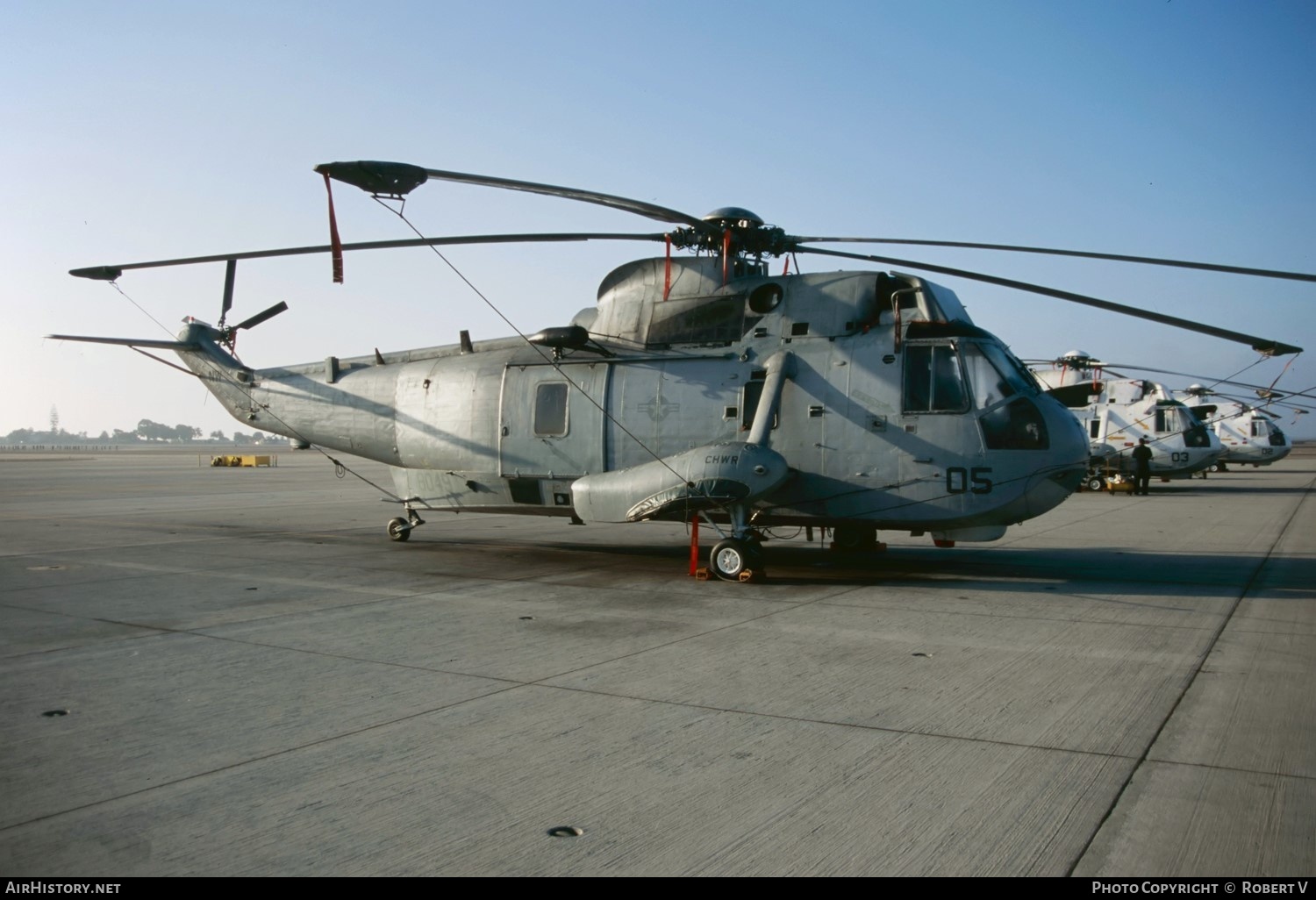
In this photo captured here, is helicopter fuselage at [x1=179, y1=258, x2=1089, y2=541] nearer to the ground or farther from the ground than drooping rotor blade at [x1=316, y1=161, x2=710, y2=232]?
nearer to the ground

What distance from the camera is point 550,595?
980cm

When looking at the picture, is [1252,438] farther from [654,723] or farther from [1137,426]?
[654,723]

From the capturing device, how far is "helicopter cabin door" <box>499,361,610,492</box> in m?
12.3

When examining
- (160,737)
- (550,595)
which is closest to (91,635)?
(160,737)

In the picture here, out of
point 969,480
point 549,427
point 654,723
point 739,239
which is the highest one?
point 739,239

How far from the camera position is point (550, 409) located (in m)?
12.6

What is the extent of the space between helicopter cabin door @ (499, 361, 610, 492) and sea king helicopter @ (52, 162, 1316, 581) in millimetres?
28

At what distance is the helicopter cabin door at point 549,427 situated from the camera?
12.3 metres

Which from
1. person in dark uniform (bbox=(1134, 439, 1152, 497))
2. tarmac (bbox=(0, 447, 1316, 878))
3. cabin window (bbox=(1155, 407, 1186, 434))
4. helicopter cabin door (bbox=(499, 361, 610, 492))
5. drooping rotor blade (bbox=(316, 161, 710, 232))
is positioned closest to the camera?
tarmac (bbox=(0, 447, 1316, 878))

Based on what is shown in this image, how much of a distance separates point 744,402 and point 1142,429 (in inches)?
890

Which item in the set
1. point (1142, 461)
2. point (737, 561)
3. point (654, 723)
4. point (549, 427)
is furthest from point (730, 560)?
point (1142, 461)

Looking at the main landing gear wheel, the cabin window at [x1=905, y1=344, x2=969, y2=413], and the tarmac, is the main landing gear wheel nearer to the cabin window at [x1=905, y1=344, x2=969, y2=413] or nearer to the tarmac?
the tarmac

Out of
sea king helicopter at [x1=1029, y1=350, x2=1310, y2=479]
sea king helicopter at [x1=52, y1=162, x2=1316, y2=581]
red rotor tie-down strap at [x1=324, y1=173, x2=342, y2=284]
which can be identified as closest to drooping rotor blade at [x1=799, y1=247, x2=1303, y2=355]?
sea king helicopter at [x1=52, y1=162, x2=1316, y2=581]

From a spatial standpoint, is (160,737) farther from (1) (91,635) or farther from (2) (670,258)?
(2) (670,258)
